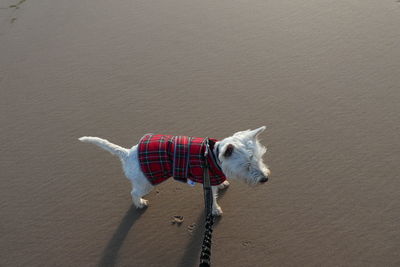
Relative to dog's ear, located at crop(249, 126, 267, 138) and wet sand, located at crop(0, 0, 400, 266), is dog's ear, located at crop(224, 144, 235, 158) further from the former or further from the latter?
wet sand, located at crop(0, 0, 400, 266)

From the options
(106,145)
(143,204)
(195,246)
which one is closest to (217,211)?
(195,246)

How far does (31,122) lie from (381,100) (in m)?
5.26

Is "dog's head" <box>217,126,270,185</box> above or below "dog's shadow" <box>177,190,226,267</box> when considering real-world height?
above

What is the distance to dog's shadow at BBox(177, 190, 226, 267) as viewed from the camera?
11.8 feet

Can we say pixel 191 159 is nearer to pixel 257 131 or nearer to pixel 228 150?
pixel 228 150

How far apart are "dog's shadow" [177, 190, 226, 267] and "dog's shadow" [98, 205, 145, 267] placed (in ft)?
2.37

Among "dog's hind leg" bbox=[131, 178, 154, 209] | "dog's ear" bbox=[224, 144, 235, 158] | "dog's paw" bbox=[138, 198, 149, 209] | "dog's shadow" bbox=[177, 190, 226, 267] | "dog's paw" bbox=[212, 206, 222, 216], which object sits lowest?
"dog's shadow" bbox=[177, 190, 226, 267]

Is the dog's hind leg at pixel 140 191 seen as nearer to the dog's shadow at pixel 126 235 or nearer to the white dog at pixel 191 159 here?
the white dog at pixel 191 159

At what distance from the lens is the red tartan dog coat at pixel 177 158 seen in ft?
10.8

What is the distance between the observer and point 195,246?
12.1 feet

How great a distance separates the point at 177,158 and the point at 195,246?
1110 mm

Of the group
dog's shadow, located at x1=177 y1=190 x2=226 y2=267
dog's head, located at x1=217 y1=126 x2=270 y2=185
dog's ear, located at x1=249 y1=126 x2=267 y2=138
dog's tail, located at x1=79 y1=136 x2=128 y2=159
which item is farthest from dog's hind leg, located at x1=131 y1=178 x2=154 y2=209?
dog's ear, located at x1=249 y1=126 x2=267 y2=138


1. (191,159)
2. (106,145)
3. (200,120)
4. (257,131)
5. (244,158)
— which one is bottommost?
(244,158)

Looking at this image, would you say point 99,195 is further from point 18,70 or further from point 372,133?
point 372,133
